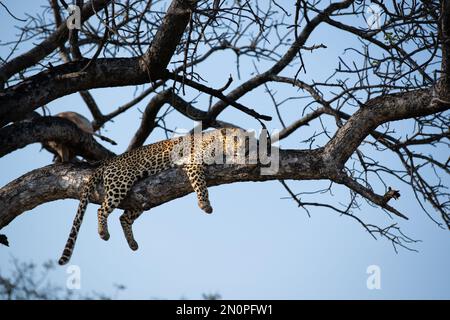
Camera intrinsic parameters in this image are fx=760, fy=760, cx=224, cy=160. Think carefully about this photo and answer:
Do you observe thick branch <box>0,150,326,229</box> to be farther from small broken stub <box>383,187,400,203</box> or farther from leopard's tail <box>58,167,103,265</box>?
small broken stub <box>383,187,400,203</box>

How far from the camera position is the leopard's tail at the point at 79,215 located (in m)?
6.80

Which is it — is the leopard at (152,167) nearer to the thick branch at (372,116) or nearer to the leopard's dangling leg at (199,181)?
the leopard's dangling leg at (199,181)

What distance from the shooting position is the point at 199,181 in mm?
6609

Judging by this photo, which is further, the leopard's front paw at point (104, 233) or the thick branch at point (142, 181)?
the leopard's front paw at point (104, 233)

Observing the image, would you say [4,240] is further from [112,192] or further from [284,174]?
[284,174]

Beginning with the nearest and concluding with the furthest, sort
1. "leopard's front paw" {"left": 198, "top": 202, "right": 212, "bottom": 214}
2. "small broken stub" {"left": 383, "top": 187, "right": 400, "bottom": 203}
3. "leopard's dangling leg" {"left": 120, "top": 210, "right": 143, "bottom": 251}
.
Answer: "small broken stub" {"left": 383, "top": 187, "right": 400, "bottom": 203}, "leopard's front paw" {"left": 198, "top": 202, "right": 212, "bottom": 214}, "leopard's dangling leg" {"left": 120, "top": 210, "right": 143, "bottom": 251}

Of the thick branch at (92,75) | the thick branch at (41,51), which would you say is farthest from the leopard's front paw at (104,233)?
the thick branch at (41,51)

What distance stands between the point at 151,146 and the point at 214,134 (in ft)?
2.15

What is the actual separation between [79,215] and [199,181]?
1182 mm

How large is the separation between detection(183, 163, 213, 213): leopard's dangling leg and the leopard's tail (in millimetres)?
873

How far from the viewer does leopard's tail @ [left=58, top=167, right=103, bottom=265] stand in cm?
680

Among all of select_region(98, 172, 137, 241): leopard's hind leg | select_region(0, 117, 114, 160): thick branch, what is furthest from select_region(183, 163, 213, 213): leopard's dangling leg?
select_region(0, 117, 114, 160): thick branch

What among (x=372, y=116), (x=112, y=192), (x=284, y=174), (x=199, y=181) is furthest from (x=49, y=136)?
(x=372, y=116)
